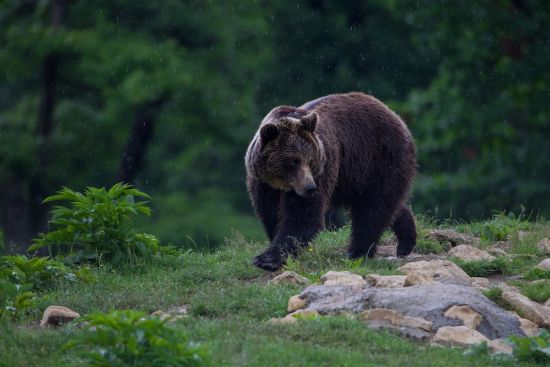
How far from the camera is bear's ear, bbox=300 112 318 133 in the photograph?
8.82 metres

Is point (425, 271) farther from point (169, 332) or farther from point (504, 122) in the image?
point (504, 122)

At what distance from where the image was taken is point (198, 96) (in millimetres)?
19453

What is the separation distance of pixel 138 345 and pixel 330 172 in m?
4.36

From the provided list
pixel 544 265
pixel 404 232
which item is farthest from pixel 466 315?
pixel 404 232

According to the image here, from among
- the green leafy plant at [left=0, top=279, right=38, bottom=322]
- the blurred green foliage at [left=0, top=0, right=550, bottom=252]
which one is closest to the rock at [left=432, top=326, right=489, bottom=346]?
the green leafy plant at [left=0, top=279, right=38, bottom=322]

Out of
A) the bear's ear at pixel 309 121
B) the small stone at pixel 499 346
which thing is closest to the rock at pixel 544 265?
the bear's ear at pixel 309 121

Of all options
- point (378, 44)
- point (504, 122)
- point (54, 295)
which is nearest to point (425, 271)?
point (54, 295)

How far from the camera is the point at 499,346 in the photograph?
6.04 metres

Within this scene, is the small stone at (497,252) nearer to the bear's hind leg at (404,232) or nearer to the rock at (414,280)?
the bear's hind leg at (404,232)

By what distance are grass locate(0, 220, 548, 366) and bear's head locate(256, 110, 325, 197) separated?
0.70m

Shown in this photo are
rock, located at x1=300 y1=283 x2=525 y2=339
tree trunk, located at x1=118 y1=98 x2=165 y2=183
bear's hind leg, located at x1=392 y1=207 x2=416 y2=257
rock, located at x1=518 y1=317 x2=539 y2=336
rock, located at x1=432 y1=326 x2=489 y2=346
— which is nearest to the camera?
rock, located at x1=432 y1=326 x2=489 y2=346

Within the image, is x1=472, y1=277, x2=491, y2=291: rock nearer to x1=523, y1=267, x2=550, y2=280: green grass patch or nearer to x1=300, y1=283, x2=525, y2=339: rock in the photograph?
x1=523, y1=267, x2=550, y2=280: green grass patch

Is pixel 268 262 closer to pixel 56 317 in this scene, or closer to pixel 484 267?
pixel 484 267

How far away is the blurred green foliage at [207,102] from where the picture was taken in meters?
18.1
